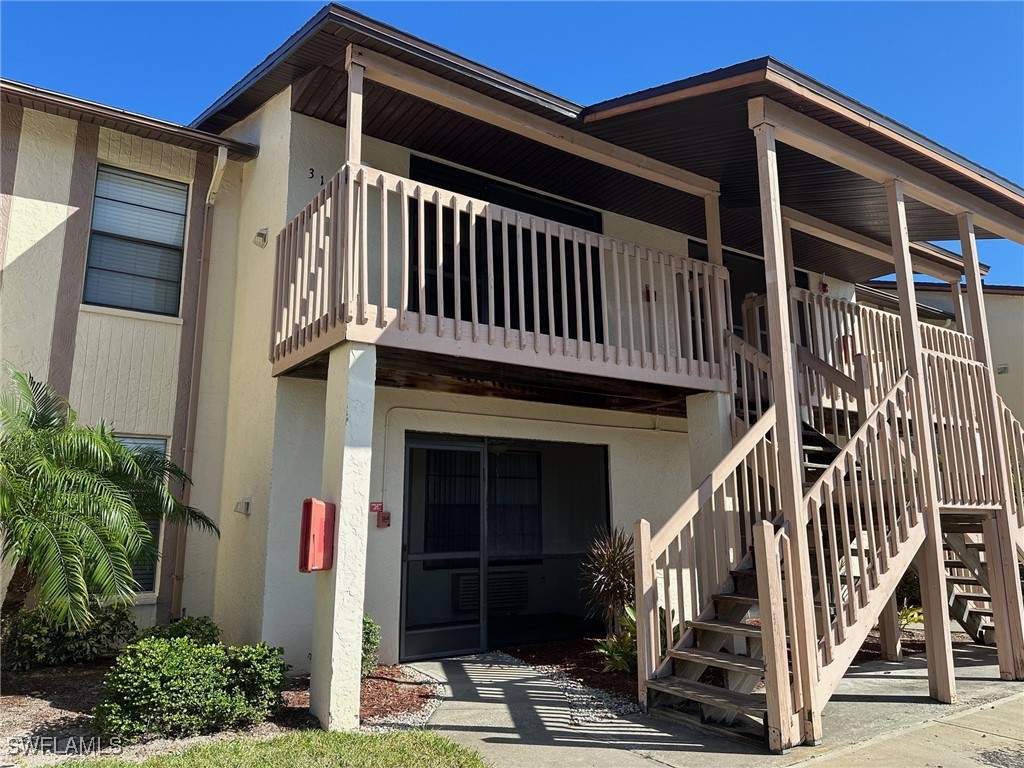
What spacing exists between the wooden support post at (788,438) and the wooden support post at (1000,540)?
3.20 m

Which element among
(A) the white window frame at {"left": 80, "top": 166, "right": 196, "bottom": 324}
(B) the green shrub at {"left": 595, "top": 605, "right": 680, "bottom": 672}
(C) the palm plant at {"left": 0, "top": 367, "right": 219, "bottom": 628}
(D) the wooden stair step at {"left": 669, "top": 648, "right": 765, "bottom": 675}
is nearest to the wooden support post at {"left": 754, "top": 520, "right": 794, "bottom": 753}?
(D) the wooden stair step at {"left": 669, "top": 648, "right": 765, "bottom": 675}

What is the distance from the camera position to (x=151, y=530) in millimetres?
7848

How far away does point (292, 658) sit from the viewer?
22.3ft

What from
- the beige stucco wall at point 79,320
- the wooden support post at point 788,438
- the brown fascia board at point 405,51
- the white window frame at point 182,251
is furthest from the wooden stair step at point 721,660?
the white window frame at point 182,251

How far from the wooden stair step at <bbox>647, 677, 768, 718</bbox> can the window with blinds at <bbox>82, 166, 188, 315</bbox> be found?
674 centimetres

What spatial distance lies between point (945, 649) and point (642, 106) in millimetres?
5528

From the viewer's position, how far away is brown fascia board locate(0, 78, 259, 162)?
7.11 meters

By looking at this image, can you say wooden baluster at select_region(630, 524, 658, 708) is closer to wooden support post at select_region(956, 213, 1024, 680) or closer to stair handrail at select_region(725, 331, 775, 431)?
stair handrail at select_region(725, 331, 775, 431)

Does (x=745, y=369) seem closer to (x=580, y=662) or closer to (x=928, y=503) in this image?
(x=928, y=503)

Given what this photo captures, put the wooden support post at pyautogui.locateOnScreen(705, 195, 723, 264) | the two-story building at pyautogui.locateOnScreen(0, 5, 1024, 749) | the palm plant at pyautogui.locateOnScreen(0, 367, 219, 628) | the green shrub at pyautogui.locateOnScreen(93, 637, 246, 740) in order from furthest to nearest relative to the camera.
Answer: the wooden support post at pyautogui.locateOnScreen(705, 195, 723, 264), the two-story building at pyautogui.locateOnScreen(0, 5, 1024, 749), the palm plant at pyautogui.locateOnScreen(0, 367, 219, 628), the green shrub at pyautogui.locateOnScreen(93, 637, 246, 740)

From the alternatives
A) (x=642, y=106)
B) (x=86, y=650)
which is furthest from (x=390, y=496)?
(x=642, y=106)

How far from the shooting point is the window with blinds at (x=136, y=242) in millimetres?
7992

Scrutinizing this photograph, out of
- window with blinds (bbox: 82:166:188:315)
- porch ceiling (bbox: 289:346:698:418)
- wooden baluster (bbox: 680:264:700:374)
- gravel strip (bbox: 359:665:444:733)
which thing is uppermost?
window with blinds (bbox: 82:166:188:315)

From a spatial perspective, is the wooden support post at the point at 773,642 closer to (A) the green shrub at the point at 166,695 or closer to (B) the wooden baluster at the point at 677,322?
(B) the wooden baluster at the point at 677,322
